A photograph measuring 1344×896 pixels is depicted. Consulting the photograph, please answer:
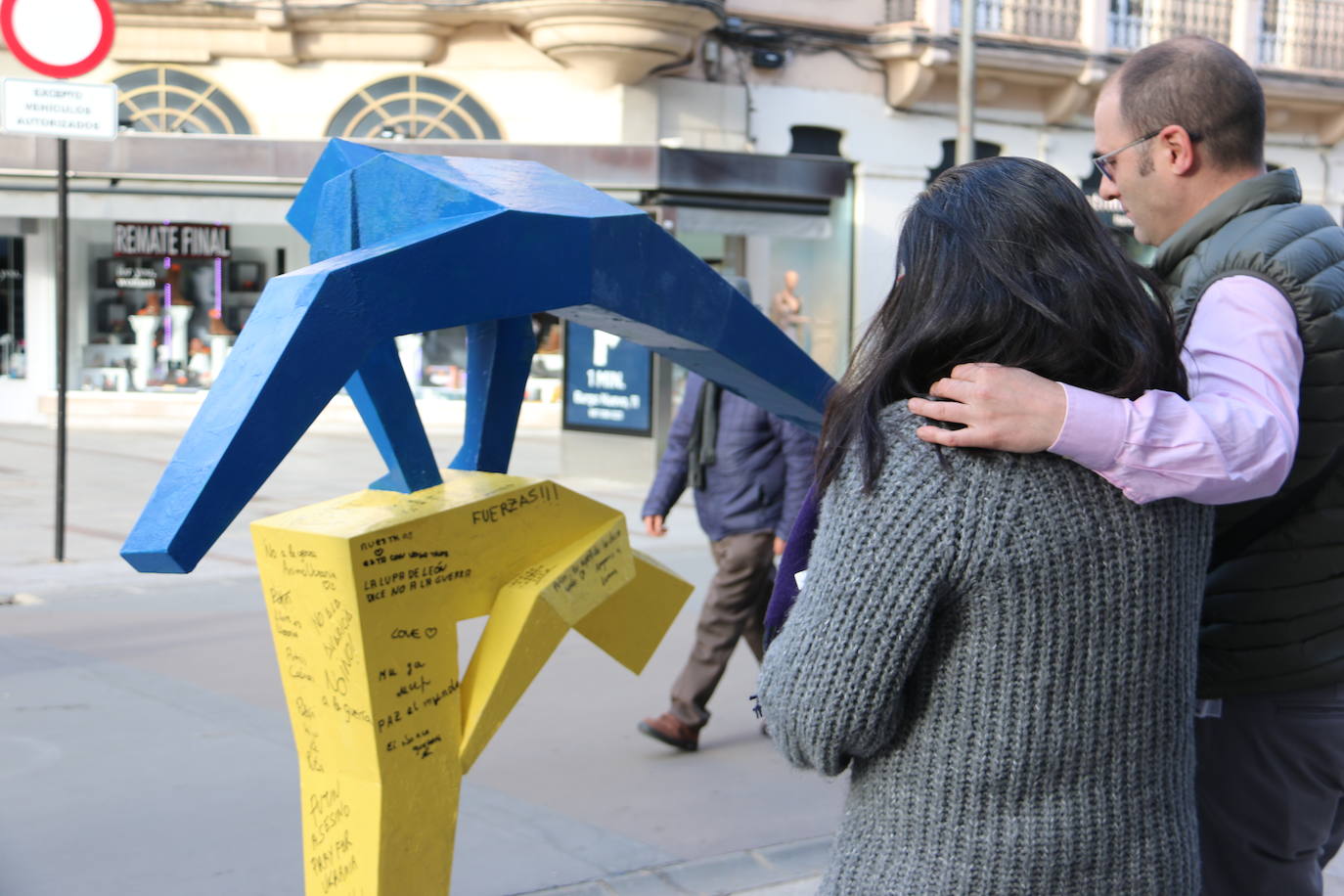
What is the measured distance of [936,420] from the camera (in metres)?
1.67

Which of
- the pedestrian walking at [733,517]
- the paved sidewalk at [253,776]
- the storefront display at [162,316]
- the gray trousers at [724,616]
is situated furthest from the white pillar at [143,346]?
the gray trousers at [724,616]

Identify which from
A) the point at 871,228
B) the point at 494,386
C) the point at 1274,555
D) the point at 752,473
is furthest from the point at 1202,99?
the point at 871,228

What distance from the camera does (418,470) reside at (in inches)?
89.0

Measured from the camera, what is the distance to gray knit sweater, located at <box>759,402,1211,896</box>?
163 cm

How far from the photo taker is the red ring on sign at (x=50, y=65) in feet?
24.6

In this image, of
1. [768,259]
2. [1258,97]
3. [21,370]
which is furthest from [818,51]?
[1258,97]

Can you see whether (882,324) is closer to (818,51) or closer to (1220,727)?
(1220,727)

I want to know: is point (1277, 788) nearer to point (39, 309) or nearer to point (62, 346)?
point (62, 346)

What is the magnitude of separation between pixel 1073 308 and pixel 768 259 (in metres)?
15.8

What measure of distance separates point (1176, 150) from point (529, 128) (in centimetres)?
1410

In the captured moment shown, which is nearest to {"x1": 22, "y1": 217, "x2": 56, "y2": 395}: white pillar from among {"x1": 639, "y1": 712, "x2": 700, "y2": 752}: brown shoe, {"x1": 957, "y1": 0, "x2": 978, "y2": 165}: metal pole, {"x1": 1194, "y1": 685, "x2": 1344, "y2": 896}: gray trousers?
{"x1": 957, "y1": 0, "x2": 978, "y2": 165}: metal pole

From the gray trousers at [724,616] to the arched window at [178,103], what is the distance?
39.8 ft

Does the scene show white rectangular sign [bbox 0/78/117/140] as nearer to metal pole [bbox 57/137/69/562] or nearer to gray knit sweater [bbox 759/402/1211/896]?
metal pole [bbox 57/137/69/562]

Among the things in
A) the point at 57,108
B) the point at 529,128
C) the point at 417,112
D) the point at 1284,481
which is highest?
the point at 417,112
